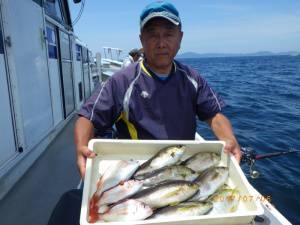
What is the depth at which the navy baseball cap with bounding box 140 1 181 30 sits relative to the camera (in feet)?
7.20

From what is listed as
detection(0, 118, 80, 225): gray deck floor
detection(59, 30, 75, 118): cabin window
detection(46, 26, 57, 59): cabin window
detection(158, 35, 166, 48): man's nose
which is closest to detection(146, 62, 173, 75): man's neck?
detection(158, 35, 166, 48): man's nose

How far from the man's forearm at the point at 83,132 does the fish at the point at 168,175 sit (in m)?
0.50

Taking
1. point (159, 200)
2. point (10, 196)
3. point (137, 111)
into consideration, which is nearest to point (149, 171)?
point (159, 200)

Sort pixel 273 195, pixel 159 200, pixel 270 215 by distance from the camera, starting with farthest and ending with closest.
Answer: pixel 273 195
pixel 270 215
pixel 159 200

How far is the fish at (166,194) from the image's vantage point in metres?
1.60

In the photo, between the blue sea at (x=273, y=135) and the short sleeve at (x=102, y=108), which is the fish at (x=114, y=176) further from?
the blue sea at (x=273, y=135)

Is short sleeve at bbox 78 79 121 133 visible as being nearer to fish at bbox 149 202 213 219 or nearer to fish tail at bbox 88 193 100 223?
fish tail at bbox 88 193 100 223

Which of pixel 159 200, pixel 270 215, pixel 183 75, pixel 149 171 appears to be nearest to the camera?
pixel 159 200

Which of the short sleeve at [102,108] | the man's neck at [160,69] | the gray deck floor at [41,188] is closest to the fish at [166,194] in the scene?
the short sleeve at [102,108]

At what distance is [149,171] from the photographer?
1904 mm

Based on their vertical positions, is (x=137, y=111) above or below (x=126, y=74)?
below

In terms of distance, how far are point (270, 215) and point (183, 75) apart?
1294 millimetres

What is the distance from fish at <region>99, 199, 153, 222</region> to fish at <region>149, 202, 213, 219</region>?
6 cm

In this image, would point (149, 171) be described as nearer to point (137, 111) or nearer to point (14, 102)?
point (137, 111)
